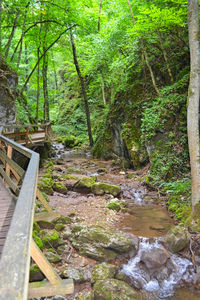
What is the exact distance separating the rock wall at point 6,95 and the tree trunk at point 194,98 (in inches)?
332

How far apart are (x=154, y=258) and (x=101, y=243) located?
126 centimetres

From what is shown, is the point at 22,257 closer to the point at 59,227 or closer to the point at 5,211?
the point at 5,211

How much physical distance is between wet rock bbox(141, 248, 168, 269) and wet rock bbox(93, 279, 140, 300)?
0.88 m

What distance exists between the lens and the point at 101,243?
5.02 meters

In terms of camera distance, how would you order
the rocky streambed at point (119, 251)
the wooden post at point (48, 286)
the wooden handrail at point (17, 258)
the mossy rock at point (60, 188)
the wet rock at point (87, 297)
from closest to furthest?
the wooden handrail at point (17, 258) < the wooden post at point (48, 286) < the wet rock at point (87, 297) < the rocky streambed at point (119, 251) < the mossy rock at point (60, 188)

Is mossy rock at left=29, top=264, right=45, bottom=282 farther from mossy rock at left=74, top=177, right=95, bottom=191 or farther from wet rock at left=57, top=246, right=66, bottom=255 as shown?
mossy rock at left=74, top=177, right=95, bottom=191

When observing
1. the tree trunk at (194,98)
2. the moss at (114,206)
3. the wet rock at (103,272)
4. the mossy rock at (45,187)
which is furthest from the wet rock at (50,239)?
the tree trunk at (194,98)

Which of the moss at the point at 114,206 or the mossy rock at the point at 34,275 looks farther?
the moss at the point at 114,206

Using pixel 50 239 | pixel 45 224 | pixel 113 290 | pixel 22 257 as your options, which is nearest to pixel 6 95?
pixel 45 224

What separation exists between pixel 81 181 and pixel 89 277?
5180 mm

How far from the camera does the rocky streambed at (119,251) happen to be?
13.3 feet

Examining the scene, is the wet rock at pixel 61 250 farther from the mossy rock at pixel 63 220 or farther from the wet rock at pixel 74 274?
the mossy rock at pixel 63 220

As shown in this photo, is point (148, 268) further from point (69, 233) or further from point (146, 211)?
point (146, 211)

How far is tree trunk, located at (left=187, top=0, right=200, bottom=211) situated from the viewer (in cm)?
589
